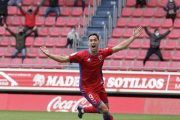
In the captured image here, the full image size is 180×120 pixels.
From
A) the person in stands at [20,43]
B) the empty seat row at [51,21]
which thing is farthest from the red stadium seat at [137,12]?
the person in stands at [20,43]

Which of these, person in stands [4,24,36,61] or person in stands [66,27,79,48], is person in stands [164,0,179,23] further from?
person in stands [4,24,36,61]

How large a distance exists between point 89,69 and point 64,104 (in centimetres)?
744

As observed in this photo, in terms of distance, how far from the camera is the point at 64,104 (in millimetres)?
14672

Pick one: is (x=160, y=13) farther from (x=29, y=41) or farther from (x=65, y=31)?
(x=29, y=41)

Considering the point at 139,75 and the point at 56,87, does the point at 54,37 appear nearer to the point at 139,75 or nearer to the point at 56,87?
the point at 56,87

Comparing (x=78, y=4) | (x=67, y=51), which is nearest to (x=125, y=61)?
(x=67, y=51)

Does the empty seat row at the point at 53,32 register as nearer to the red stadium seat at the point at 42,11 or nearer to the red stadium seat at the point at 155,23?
the red stadium seat at the point at 42,11

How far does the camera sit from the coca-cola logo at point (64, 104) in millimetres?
14550

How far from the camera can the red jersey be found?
7.48 meters

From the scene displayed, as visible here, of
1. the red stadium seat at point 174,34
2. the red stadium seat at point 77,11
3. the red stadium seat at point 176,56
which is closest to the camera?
the red stadium seat at point 176,56

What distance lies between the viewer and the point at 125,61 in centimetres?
1650

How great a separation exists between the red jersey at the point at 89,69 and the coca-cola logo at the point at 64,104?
7.01 meters

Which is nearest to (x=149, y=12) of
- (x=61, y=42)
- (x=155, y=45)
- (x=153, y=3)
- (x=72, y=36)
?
(x=153, y=3)

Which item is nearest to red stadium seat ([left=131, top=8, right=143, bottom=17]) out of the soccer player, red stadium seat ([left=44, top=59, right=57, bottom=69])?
red stadium seat ([left=44, top=59, right=57, bottom=69])
